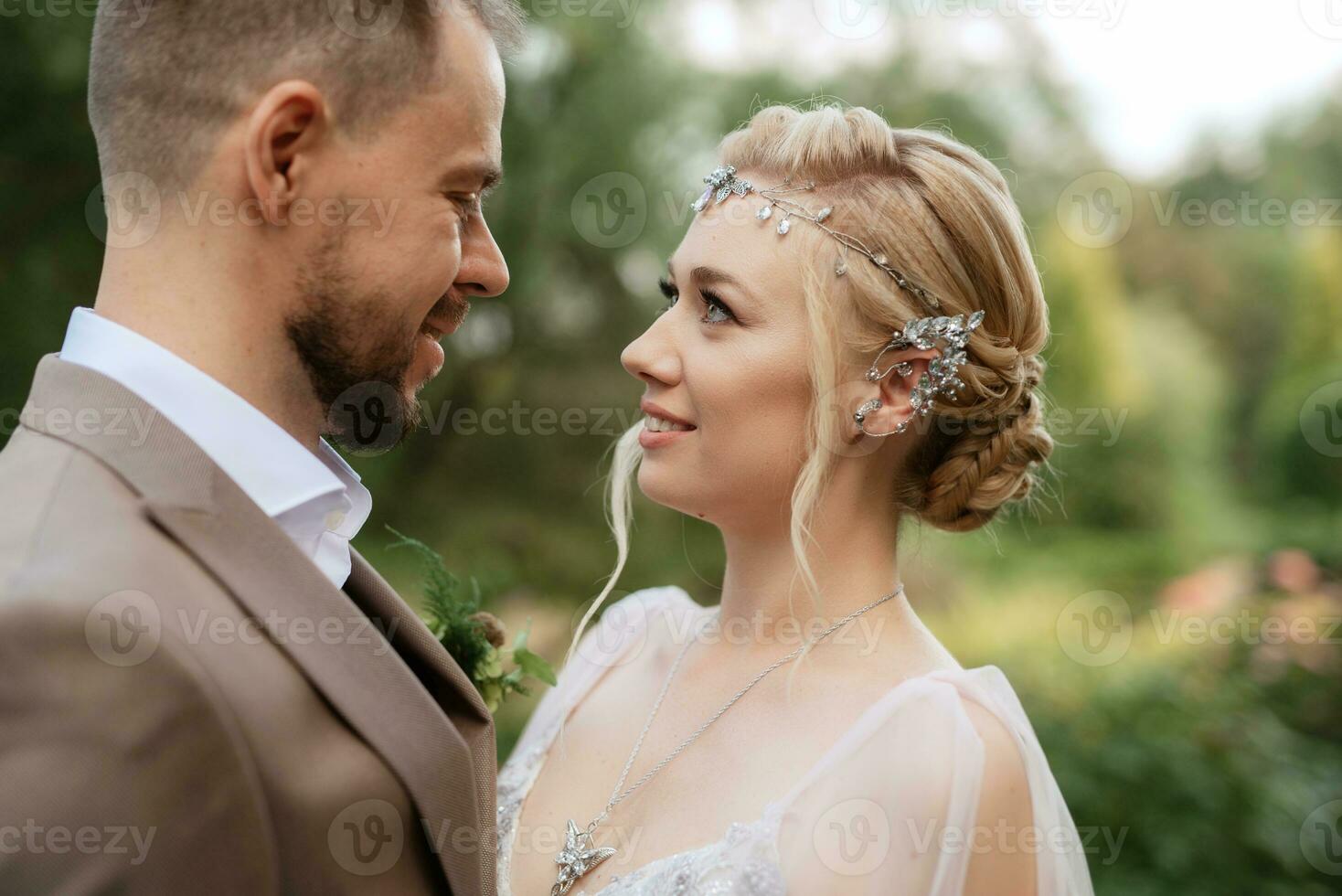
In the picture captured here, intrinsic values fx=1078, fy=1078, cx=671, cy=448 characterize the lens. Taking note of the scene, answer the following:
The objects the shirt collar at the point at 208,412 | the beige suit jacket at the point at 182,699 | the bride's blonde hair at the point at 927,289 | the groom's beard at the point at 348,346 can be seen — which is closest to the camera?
the beige suit jacket at the point at 182,699

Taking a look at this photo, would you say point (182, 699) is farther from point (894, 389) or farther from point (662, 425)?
point (894, 389)

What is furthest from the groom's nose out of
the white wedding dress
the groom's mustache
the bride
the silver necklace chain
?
the white wedding dress

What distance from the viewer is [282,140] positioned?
69.2 inches

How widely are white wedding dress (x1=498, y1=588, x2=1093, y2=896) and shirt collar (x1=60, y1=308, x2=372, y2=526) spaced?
1.09 metres

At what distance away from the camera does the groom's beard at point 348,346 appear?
5.98ft

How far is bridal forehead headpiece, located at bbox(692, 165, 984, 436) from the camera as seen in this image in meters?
2.51

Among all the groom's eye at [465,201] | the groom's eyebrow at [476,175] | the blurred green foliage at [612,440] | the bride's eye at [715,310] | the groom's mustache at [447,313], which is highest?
the groom's eyebrow at [476,175]

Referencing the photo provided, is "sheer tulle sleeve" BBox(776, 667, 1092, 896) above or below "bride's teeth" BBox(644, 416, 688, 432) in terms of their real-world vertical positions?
below

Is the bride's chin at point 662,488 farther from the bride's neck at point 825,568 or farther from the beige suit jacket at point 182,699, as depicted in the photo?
the beige suit jacket at point 182,699

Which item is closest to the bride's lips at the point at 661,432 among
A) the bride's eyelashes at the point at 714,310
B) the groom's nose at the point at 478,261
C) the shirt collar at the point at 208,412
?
the bride's eyelashes at the point at 714,310

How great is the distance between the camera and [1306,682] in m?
5.74

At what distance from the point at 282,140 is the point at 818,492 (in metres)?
1.40

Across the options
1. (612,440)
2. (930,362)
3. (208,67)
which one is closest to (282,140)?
(208,67)

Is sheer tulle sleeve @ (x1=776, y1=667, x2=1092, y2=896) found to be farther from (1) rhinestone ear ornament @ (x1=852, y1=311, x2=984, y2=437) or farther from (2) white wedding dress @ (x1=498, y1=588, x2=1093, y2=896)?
(1) rhinestone ear ornament @ (x1=852, y1=311, x2=984, y2=437)
